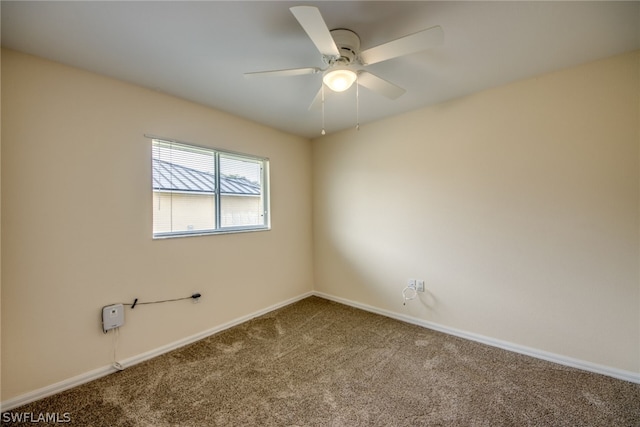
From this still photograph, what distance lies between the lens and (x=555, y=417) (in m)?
→ 1.55

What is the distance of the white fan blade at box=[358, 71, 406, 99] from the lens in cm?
173

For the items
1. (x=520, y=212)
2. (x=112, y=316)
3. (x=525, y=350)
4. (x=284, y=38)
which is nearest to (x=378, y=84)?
(x=284, y=38)

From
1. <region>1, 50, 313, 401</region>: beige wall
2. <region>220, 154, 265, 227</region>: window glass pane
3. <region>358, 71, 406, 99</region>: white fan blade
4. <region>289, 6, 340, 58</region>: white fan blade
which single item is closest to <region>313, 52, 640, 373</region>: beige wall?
<region>358, 71, 406, 99</region>: white fan blade

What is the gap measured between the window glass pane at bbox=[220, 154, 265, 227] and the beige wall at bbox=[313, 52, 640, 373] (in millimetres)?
1260

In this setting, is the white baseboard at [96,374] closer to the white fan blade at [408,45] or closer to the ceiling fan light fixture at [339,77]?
the ceiling fan light fixture at [339,77]

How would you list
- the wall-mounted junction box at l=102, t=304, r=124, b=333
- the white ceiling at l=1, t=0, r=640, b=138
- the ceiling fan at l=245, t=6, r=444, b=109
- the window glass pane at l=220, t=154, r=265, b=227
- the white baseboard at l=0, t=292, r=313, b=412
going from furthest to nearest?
the window glass pane at l=220, t=154, r=265, b=227
the wall-mounted junction box at l=102, t=304, r=124, b=333
the white baseboard at l=0, t=292, r=313, b=412
the white ceiling at l=1, t=0, r=640, b=138
the ceiling fan at l=245, t=6, r=444, b=109

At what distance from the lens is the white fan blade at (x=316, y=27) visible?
3.71 ft

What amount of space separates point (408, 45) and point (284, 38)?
762mm

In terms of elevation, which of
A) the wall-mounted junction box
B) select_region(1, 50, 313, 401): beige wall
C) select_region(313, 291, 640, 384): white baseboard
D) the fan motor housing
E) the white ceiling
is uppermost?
the white ceiling

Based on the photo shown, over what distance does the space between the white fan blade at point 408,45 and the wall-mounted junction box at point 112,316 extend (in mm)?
2523

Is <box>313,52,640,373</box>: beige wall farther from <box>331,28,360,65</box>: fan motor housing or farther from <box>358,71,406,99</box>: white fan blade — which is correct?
<box>331,28,360,65</box>: fan motor housing

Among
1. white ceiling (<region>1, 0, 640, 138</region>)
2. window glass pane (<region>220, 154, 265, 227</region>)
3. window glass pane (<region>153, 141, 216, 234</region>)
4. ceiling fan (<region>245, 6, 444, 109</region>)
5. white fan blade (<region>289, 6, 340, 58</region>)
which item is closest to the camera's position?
white fan blade (<region>289, 6, 340, 58</region>)

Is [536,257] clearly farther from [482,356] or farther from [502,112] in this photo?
[502,112]

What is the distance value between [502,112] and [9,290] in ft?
12.6
